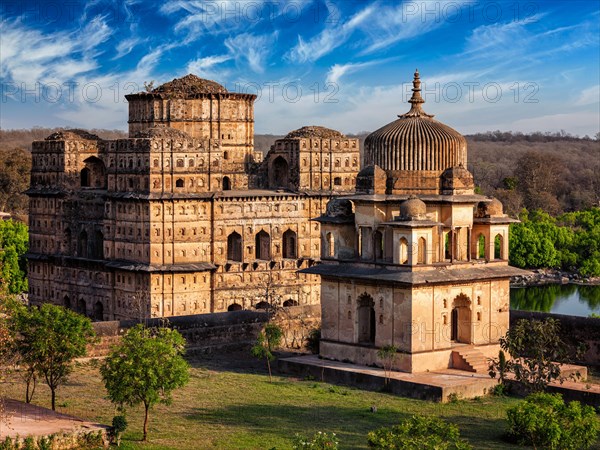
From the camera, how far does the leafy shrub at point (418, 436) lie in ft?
64.6

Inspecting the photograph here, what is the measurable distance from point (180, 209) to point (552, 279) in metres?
29.6

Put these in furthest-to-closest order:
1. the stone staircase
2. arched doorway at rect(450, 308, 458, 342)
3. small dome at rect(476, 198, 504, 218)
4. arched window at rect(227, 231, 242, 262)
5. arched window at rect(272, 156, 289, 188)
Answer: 1. arched window at rect(272, 156, 289, 188)
2. arched window at rect(227, 231, 242, 262)
3. small dome at rect(476, 198, 504, 218)
4. arched doorway at rect(450, 308, 458, 342)
5. the stone staircase

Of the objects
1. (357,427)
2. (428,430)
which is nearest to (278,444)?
(357,427)

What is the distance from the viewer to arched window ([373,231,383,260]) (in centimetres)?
3000

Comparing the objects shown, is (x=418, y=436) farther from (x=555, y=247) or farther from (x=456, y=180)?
(x=555, y=247)

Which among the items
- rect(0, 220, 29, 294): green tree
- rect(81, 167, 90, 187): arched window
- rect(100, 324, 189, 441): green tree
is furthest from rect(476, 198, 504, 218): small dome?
rect(0, 220, 29, 294): green tree

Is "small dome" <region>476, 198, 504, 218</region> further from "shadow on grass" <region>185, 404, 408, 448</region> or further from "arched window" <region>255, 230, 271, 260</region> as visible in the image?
"arched window" <region>255, 230, 271, 260</region>

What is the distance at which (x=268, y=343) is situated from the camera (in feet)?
103

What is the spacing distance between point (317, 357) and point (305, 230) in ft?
39.5

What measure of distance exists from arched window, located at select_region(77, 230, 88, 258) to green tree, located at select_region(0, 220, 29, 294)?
8.17 metres

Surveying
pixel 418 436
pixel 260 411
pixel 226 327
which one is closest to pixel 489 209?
pixel 226 327

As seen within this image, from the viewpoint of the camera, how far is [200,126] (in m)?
43.7

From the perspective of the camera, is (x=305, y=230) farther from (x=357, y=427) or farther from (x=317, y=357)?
(x=357, y=427)

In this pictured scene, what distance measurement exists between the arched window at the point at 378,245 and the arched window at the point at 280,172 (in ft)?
45.3
